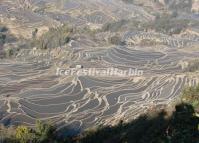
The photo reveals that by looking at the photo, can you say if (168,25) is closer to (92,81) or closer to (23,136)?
(92,81)

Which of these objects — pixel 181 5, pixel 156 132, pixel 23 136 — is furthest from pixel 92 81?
pixel 181 5

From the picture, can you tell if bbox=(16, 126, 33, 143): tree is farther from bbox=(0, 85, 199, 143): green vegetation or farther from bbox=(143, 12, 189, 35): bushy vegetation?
bbox=(143, 12, 189, 35): bushy vegetation

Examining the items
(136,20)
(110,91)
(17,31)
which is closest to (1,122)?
(110,91)

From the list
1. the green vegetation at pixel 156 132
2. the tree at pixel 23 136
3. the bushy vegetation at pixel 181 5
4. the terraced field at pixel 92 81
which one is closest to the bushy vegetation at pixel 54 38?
the terraced field at pixel 92 81

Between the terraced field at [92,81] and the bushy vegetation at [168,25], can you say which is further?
the bushy vegetation at [168,25]

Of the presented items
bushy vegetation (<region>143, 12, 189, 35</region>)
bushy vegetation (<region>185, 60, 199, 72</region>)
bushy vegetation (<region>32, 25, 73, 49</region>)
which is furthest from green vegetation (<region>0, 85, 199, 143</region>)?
bushy vegetation (<region>143, 12, 189, 35</region>)

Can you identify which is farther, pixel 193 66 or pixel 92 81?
pixel 193 66

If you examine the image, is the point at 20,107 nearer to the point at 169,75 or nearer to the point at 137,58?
the point at 169,75

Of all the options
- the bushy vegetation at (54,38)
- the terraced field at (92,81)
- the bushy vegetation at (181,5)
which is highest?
the bushy vegetation at (181,5)

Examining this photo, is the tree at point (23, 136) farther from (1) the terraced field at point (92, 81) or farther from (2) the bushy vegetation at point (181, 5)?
(2) the bushy vegetation at point (181, 5)
